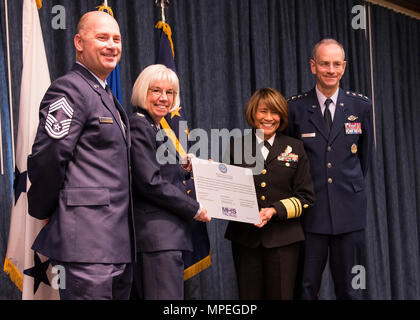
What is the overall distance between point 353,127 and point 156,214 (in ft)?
4.27

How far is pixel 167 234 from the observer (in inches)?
Answer: 91.0

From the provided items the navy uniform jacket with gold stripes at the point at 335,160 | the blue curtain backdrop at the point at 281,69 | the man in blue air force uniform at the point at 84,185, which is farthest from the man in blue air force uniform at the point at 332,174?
the man in blue air force uniform at the point at 84,185

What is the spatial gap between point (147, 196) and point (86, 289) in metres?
0.51

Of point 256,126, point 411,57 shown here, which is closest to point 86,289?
point 256,126

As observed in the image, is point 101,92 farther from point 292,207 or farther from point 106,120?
point 292,207

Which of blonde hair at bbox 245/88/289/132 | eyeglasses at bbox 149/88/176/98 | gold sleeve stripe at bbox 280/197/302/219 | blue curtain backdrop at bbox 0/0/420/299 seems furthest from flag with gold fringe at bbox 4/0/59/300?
gold sleeve stripe at bbox 280/197/302/219

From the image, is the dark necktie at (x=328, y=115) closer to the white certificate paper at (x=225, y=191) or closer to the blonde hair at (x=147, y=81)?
the white certificate paper at (x=225, y=191)

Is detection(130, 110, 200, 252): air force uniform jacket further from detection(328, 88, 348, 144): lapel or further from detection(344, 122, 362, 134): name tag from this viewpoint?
detection(344, 122, 362, 134): name tag

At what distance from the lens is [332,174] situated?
9.53 ft

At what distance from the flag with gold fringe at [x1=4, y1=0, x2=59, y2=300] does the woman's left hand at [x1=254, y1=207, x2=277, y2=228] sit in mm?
1056

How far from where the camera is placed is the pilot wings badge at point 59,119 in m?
1.94

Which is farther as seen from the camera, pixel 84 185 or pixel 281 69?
pixel 281 69

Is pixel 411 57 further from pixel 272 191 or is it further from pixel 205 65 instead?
pixel 272 191

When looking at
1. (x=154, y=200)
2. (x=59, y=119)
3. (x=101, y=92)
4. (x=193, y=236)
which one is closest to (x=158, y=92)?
(x=101, y=92)
